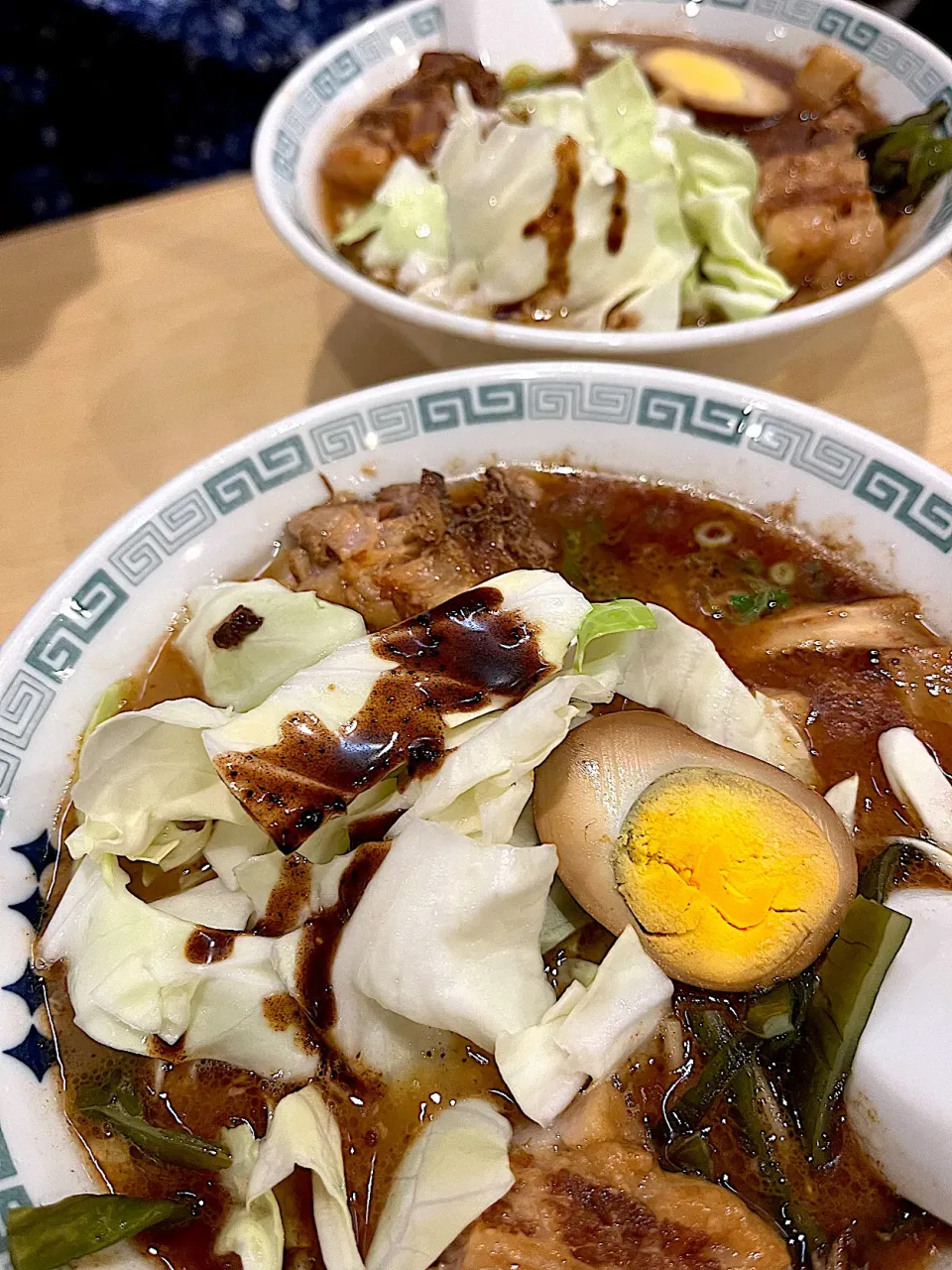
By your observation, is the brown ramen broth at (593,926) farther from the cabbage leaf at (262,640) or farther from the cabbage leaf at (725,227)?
the cabbage leaf at (725,227)

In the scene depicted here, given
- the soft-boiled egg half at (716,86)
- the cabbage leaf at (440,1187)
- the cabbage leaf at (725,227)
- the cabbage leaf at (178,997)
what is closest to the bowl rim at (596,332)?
the cabbage leaf at (725,227)

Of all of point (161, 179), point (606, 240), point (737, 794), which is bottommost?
point (161, 179)

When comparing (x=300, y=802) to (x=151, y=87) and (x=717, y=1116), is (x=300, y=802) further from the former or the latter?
(x=151, y=87)

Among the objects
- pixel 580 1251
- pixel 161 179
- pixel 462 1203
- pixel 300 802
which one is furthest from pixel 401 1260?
pixel 161 179

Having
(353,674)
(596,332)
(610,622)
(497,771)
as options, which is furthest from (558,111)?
(497,771)

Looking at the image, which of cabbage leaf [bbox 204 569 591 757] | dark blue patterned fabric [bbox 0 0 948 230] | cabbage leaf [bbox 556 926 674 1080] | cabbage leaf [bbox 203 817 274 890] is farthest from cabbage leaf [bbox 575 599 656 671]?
dark blue patterned fabric [bbox 0 0 948 230]

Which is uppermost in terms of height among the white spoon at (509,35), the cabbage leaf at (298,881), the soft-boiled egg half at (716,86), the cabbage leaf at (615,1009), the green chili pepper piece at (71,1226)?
the soft-boiled egg half at (716,86)

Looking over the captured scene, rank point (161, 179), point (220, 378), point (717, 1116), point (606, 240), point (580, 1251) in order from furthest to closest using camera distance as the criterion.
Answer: point (161, 179) < point (220, 378) < point (606, 240) < point (717, 1116) < point (580, 1251)
